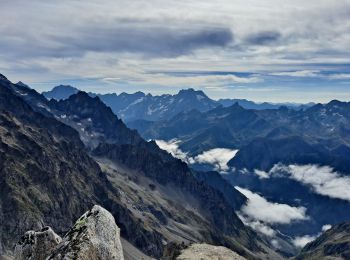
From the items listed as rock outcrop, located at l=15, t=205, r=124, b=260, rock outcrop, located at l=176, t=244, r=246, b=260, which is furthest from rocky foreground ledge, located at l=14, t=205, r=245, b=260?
rock outcrop, located at l=176, t=244, r=246, b=260

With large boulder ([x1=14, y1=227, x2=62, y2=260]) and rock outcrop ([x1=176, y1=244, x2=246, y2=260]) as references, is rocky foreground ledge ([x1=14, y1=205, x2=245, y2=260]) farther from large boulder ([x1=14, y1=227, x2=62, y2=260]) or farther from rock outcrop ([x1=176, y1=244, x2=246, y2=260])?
rock outcrop ([x1=176, y1=244, x2=246, y2=260])

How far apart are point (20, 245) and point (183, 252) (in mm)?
29542

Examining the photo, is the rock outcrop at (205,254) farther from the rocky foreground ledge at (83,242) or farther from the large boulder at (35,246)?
the rocky foreground ledge at (83,242)

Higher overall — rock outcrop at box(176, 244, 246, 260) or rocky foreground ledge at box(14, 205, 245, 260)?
rocky foreground ledge at box(14, 205, 245, 260)

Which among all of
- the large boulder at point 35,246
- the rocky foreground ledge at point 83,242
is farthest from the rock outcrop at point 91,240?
the large boulder at point 35,246

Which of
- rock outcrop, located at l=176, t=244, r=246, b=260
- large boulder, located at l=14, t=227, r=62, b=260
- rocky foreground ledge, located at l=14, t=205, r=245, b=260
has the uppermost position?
rocky foreground ledge, located at l=14, t=205, r=245, b=260

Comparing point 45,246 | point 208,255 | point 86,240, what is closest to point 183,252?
point 208,255

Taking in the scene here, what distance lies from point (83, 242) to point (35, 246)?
23.7 feet

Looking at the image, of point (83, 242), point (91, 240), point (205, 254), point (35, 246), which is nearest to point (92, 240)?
point (91, 240)

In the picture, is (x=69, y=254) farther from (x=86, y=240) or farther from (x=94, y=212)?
(x=94, y=212)

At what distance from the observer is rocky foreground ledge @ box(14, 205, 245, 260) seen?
27969 millimetres

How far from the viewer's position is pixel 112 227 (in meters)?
30.7

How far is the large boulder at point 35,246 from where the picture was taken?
33.3 metres

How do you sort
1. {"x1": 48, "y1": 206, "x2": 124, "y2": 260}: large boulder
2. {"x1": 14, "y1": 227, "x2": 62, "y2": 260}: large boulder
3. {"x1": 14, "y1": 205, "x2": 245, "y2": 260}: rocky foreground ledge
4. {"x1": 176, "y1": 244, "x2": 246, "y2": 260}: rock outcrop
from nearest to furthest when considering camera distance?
{"x1": 48, "y1": 206, "x2": 124, "y2": 260}: large boulder, {"x1": 14, "y1": 205, "x2": 245, "y2": 260}: rocky foreground ledge, {"x1": 14, "y1": 227, "x2": 62, "y2": 260}: large boulder, {"x1": 176, "y1": 244, "x2": 246, "y2": 260}: rock outcrop
